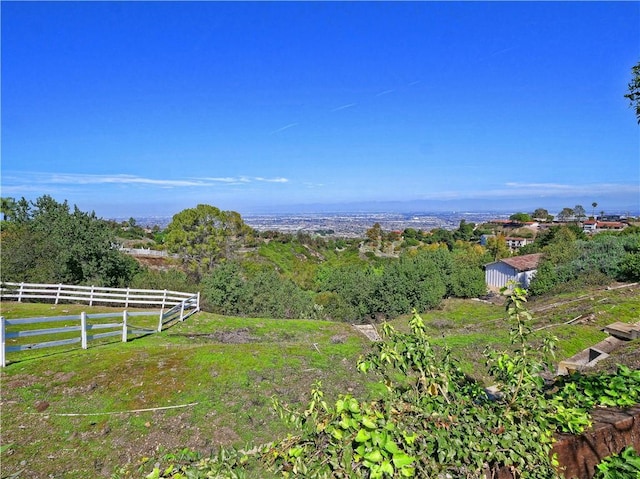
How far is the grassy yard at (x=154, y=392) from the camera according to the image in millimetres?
5766

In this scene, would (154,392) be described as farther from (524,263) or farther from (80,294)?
(524,263)

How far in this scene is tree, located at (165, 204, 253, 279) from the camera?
101ft

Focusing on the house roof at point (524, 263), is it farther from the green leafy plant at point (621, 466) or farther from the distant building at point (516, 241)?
the green leafy plant at point (621, 466)

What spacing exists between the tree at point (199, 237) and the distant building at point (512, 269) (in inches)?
1204

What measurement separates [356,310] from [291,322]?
35.0 feet

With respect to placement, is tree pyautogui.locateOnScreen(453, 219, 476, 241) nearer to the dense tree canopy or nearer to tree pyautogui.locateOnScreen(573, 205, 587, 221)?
tree pyautogui.locateOnScreen(573, 205, 587, 221)

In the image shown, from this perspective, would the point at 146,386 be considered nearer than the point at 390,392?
No

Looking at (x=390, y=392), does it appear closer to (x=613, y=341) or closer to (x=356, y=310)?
(x=613, y=341)

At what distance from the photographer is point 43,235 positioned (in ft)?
70.7

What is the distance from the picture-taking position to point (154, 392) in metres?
7.52

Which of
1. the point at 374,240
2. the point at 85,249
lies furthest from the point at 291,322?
the point at 374,240

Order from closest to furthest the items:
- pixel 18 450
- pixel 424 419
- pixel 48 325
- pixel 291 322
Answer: pixel 424 419 → pixel 18 450 → pixel 48 325 → pixel 291 322

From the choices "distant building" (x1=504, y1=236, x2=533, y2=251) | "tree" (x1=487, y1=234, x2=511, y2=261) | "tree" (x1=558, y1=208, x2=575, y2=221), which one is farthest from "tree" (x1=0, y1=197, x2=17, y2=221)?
"tree" (x1=558, y1=208, x2=575, y2=221)

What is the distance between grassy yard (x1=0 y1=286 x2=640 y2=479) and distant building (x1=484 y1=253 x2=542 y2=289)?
106 ft
